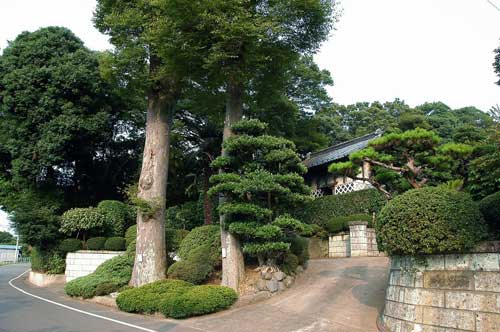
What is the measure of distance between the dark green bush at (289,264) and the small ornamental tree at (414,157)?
4.31 meters

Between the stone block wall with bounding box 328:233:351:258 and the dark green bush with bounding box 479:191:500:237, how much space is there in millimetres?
8824

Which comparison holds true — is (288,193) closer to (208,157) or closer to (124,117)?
(208,157)

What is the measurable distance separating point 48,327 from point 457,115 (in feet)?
117

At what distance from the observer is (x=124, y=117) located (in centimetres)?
2520

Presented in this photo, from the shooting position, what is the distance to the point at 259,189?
11.7 meters

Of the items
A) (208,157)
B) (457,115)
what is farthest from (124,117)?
(457,115)

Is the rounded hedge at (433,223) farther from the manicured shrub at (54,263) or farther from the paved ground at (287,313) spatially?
the manicured shrub at (54,263)

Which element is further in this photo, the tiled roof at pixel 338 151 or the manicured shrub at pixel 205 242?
the tiled roof at pixel 338 151

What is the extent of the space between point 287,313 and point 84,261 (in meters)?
11.4

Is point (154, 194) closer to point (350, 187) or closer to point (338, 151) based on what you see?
point (350, 187)

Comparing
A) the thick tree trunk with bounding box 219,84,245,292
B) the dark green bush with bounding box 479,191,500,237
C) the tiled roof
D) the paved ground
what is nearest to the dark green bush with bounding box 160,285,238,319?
the paved ground

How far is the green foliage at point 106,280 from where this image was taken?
46.7ft

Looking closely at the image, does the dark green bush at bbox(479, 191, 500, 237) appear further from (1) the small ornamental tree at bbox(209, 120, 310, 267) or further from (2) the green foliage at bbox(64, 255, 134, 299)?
(2) the green foliage at bbox(64, 255, 134, 299)

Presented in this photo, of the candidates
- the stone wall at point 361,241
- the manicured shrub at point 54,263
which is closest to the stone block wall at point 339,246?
the stone wall at point 361,241
